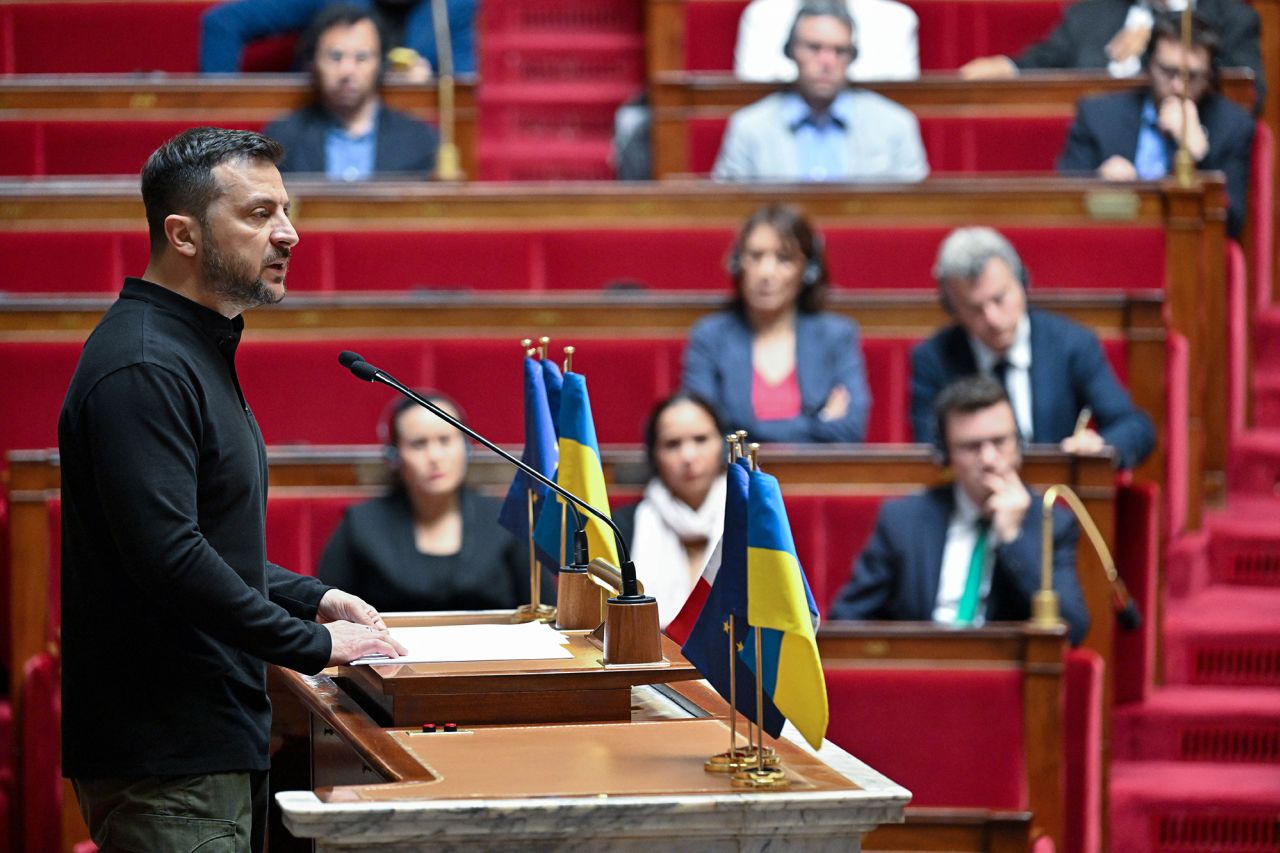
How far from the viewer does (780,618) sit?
89cm

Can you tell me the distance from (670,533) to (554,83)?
131cm

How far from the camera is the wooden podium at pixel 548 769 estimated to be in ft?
2.71

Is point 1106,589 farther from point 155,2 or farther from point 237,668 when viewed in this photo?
point 155,2

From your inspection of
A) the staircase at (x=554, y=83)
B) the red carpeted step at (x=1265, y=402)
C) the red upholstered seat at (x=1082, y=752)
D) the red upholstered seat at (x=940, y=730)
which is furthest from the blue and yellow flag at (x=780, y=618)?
the staircase at (x=554, y=83)

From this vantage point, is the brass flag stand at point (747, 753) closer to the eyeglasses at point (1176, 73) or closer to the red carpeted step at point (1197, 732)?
the red carpeted step at point (1197, 732)

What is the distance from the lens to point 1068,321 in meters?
2.05

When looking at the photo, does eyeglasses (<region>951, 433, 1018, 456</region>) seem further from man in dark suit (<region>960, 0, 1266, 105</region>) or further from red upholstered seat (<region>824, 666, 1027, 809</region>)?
man in dark suit (<region>960, 0, 1266, 105</region>)

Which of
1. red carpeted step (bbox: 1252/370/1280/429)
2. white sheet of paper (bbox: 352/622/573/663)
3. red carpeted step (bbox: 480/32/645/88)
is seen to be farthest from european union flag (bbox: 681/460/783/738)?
red carpeted step (bbox: 480/32/645/88)

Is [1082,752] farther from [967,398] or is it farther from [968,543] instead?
[967,398]

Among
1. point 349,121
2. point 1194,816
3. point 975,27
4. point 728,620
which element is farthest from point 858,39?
point 728,620

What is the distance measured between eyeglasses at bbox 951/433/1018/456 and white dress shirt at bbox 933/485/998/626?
1.9 inches

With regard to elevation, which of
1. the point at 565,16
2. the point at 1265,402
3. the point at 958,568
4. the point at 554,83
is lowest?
the point at 958,568

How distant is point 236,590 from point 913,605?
960 millimetres

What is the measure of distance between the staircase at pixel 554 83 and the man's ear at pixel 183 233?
192 cm
